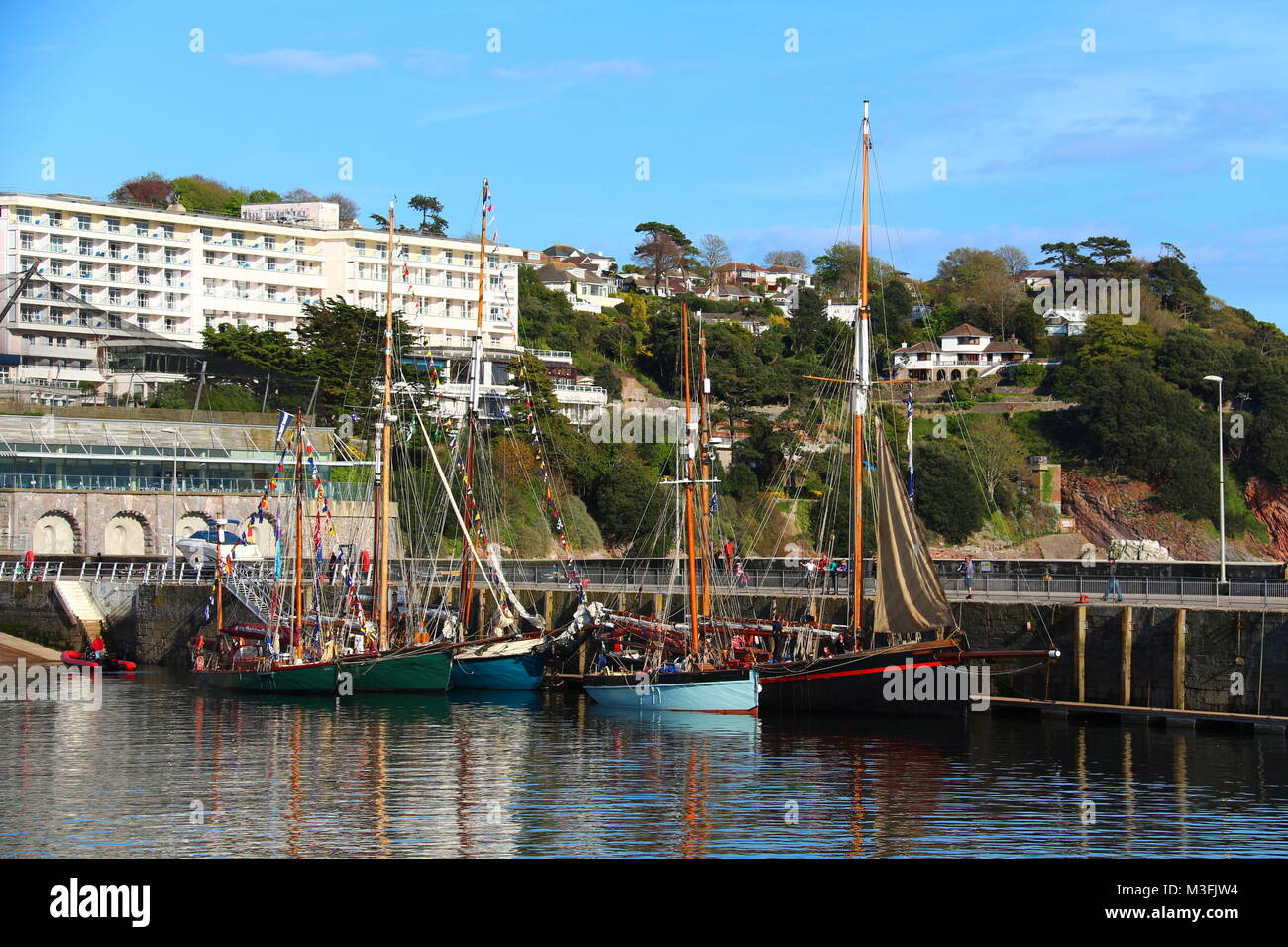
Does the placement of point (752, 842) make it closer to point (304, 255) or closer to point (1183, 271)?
point (304, 255)

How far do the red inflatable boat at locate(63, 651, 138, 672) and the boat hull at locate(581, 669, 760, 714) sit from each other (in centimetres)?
2232

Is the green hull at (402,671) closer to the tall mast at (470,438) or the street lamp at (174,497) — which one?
the tall mast at (470,438)

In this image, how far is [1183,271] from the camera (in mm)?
167750

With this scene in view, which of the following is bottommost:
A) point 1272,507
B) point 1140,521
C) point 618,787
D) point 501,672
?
point 618,787

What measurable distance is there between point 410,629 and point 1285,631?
3055 cm

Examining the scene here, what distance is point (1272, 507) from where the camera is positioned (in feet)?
382

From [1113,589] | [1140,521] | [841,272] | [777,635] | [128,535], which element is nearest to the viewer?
[1113,589]

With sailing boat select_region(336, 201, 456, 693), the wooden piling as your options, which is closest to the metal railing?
sailing boat select_region(336, 201, 456, 693)

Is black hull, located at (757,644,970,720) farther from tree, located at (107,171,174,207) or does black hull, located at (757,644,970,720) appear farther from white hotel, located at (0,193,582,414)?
tree, located at (107,171,174,207)

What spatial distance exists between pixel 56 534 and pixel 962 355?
101 m

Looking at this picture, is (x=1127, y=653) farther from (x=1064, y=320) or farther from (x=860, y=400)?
(x=1064, y=320)

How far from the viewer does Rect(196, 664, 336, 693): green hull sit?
4997 centimetres

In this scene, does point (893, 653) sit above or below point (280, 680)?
above

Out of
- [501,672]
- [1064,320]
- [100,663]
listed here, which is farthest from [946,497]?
[1064,320]
